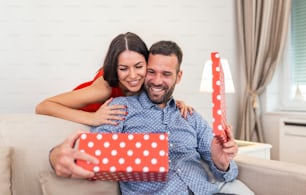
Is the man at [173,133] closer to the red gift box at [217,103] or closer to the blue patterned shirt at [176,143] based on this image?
the blue patterned shirt at [176,143]

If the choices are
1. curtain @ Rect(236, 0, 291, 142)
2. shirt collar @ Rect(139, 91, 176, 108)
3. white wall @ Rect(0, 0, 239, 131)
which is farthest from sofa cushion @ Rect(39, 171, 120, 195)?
curtain @ Rect(236, 0, 291, 142)

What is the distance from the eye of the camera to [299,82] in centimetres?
298

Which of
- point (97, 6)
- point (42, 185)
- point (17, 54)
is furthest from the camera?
point (97, 6)

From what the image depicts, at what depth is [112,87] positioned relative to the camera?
1.57 meters

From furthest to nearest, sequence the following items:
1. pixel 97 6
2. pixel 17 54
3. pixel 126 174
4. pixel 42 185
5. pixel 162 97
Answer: pixel 97 6
pixel 17 54
pixel 162 97
pixel 42 185
pixel 126 174

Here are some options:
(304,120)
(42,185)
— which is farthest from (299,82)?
(42,185)

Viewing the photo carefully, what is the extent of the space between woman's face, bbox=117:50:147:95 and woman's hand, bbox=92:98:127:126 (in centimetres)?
10

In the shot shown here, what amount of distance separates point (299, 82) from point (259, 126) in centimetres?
49

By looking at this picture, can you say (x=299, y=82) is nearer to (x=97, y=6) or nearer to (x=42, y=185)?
(x=97, y=6)

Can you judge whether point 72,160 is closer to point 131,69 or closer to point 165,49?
point 131,69

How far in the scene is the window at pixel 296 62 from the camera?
9.64ft

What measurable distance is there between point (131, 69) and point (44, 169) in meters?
0.49

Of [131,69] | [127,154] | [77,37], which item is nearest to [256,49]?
[77,37]

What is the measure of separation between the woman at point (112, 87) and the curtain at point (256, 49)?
5.40 feet
